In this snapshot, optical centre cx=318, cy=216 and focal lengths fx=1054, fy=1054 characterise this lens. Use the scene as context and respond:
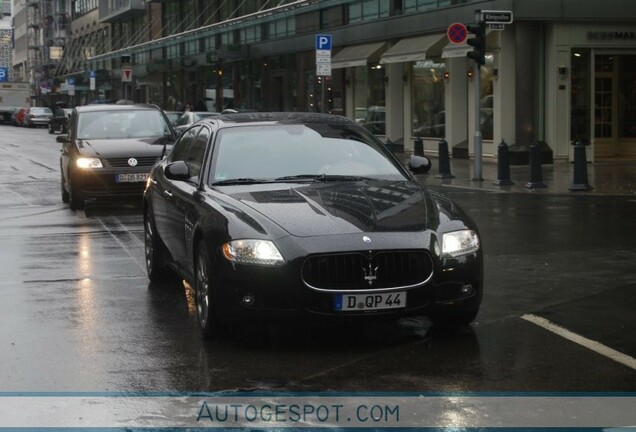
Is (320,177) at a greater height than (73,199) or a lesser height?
greater

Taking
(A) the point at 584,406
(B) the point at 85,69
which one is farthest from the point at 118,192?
(B) the point at 85,69

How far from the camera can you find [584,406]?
568 centimetres

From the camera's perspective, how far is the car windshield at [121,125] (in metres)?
18.3

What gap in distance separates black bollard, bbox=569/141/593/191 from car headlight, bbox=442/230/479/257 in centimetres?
1277

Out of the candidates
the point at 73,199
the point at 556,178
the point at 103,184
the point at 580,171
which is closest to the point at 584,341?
the point at 103,184

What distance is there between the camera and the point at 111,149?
17.4m

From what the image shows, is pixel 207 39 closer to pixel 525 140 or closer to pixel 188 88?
pixel 188 88

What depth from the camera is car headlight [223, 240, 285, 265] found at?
6.88 meters

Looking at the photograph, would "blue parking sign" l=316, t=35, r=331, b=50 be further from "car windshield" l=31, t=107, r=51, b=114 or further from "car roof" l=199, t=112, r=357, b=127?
"car windshield" l=31, t=107, r=51, b=114

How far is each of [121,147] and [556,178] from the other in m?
9.71

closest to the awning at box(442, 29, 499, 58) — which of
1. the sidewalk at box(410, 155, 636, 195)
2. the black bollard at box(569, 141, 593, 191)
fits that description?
the sidewalk at box(410, 155, 636, 195)

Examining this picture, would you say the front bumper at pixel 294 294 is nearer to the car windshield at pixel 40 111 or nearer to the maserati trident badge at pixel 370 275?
the maserati trident badge at pixel 370 275

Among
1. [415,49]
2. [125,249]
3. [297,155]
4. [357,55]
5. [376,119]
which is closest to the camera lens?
[297,155]

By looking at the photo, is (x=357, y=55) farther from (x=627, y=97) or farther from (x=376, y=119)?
(x=627, y=97)
